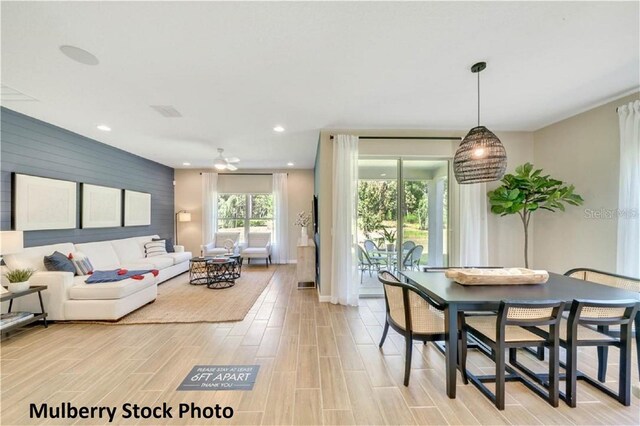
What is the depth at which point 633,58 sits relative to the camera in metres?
2.33

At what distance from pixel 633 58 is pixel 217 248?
759cm

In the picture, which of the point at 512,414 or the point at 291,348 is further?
the point at 291,348

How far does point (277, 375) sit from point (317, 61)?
277 centimetres

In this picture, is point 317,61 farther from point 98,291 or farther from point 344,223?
point 98,291

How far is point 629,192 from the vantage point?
289 centimetres

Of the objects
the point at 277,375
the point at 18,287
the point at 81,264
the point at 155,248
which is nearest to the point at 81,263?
the point at 81,264

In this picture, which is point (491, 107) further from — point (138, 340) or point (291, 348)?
point (138, 340)

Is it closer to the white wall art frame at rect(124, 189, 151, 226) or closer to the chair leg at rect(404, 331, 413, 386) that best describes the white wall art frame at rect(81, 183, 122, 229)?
the white wall art frame at rect(124, 189, 151, 226)

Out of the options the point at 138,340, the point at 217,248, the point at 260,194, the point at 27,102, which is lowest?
the point at 138,340

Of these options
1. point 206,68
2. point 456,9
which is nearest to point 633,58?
point 456,9

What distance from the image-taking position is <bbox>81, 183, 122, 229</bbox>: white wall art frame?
4.61 m

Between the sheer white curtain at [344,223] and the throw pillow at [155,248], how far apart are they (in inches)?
164

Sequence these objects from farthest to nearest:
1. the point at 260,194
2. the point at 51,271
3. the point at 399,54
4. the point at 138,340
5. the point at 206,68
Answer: the point at 260,194, the point at 51,271, the point at 138,340, the point at 206,68, the point at 399,54

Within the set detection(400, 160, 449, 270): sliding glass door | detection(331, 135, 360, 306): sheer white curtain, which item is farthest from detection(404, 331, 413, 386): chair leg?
detection(400, 160, 449, 270): sliding glass door
